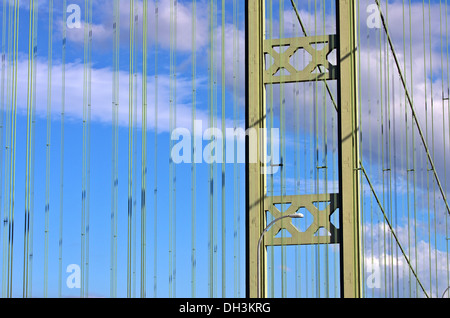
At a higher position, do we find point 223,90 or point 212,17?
point 212,17

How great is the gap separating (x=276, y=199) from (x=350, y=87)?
8.61ft

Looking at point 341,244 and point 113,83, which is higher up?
point 113,83

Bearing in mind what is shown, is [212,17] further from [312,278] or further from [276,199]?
[312,278]

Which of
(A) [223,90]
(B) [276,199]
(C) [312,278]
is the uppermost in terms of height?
(A) [223,90]
